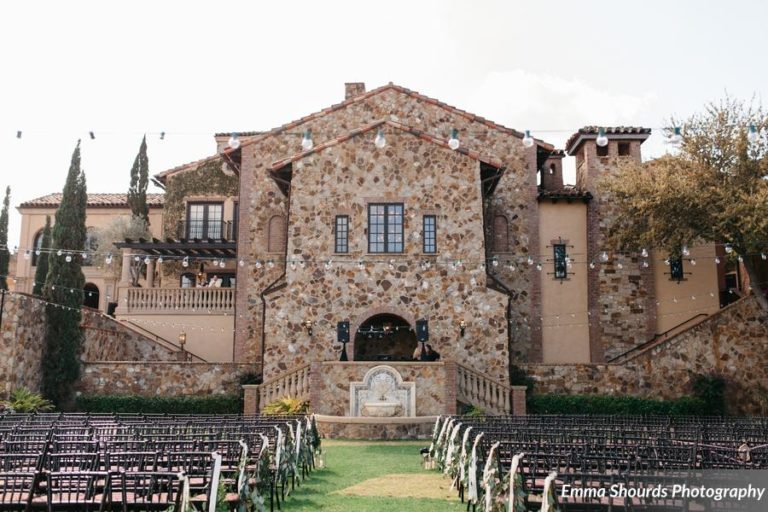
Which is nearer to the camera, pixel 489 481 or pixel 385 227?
pixel 489 481

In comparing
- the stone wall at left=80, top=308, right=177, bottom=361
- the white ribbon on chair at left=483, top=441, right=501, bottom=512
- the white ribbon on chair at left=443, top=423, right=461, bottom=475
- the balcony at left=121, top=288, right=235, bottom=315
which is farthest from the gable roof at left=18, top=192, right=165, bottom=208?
the white ribbon on chair at left=483, top=441, right=501, bottom=512

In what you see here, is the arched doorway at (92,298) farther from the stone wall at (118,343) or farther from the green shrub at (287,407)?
the green shrub at (287,407)

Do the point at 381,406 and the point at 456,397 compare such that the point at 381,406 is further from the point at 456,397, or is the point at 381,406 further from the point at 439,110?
the point at 439,110

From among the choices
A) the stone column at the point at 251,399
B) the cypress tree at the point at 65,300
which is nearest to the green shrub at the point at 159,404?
the cypress tree at the point at 65,300

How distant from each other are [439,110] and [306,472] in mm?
19150

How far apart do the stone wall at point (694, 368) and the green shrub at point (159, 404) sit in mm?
10494

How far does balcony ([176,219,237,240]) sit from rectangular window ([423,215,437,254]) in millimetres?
11737

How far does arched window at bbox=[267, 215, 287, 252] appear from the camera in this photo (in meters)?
29.3

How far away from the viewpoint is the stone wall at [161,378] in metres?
25.4

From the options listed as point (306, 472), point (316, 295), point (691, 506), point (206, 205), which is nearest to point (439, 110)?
point (316, 295)

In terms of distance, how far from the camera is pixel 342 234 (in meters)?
25.9

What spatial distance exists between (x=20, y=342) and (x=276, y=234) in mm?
10244

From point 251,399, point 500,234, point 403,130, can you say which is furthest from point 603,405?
point 403,130

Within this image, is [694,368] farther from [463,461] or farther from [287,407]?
[463,461]
